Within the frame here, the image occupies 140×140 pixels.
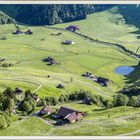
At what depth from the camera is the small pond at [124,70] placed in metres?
175

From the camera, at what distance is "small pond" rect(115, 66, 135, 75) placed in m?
175

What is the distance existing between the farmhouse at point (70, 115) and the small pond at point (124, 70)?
89108 millimetres

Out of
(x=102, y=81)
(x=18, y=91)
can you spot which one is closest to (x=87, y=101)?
(x=18, y=91)

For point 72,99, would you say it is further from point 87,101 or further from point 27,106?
point 27,106

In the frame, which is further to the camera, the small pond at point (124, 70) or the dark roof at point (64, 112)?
the small pond at point (124, 70)

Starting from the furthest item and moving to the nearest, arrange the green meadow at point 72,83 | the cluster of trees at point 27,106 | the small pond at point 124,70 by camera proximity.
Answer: the small pond at point 124,70
the cluster of trees at point 27,106
the green meadow at point 72,83

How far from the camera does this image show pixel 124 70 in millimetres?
178875

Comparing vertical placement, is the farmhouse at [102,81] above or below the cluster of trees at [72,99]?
below

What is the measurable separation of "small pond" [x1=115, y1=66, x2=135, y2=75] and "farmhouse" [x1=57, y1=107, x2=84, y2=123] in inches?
3508

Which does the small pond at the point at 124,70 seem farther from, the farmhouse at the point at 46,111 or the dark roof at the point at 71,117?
the dark roof at the point at 71,117

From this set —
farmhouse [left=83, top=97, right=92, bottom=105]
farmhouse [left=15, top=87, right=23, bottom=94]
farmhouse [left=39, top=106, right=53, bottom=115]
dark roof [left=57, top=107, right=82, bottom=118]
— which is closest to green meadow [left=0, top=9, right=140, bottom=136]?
farmhouse [left=39, top=106, right=53, bottom=115]

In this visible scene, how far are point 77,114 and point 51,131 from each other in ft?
39.3

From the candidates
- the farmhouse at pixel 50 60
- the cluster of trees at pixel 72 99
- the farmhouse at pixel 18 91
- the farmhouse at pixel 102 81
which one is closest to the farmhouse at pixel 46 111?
the cluster of trees at pixel 72 99

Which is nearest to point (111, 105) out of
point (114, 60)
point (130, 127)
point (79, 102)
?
point (79, 102)
